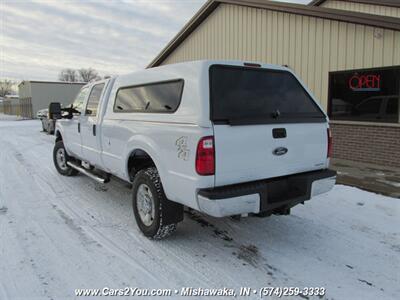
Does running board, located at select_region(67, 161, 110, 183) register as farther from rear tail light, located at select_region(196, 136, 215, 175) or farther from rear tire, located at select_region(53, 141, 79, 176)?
rear tail light, located at select_region(196, 136, 215, 175)

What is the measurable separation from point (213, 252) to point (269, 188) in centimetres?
97

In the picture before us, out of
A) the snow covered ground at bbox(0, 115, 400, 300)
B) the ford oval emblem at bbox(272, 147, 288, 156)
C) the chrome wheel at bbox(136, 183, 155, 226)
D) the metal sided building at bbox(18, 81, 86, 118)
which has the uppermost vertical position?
the metal sided building at bbox(18, 81, 86, 118)

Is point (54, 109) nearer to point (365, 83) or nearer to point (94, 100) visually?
point (94, 100)

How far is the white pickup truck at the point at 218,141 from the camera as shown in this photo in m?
3.21

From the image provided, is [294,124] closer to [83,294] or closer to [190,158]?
[190,158]

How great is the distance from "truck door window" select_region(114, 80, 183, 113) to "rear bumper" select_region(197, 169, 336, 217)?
106 cm

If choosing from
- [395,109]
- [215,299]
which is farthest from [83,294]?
[395,109]

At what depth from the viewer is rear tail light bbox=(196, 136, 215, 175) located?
10.2 feet

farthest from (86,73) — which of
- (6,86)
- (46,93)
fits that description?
(46,93)

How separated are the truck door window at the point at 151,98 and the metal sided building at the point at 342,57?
598cm

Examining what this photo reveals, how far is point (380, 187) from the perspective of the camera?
20.0ft

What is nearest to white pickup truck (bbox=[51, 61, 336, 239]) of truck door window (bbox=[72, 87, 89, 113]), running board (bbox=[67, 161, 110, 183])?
running board (bbox=[67, 161, 110, 183])

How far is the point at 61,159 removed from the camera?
7465mm

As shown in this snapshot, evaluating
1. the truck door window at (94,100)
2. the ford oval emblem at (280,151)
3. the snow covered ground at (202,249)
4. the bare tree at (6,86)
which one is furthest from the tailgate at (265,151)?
the bare tree at (6,86)
